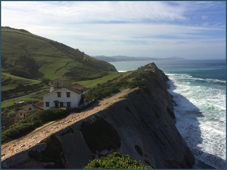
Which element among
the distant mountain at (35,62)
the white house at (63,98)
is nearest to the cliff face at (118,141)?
the white house at (63,98)

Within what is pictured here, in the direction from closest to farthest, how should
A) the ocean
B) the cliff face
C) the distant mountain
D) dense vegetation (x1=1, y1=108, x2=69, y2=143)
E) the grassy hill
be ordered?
1. the cliff face
2. dense vegetation (x1=1, y1=108, x2=69, y2=143)
3. the ocean
4. the grassy hill
5. the distant mountain

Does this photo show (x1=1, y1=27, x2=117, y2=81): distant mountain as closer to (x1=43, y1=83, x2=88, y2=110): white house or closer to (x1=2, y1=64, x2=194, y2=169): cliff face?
(x1=43, y1=83, x2=88, y2=110): white house

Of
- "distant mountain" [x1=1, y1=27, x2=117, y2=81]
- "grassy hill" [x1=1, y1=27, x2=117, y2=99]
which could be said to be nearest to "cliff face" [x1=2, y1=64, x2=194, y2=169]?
"grassy hill" [x1=1, y1=27, x2=117, y2=99]

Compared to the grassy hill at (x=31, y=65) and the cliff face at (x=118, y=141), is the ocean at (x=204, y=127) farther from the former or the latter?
the grassy hill at (x=31, y=65)

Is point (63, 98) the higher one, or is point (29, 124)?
point (63, 98)

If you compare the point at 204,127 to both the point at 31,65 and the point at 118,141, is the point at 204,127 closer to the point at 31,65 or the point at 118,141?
the point at 118,141

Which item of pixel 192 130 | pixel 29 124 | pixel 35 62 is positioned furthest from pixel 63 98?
pixel 35 62
